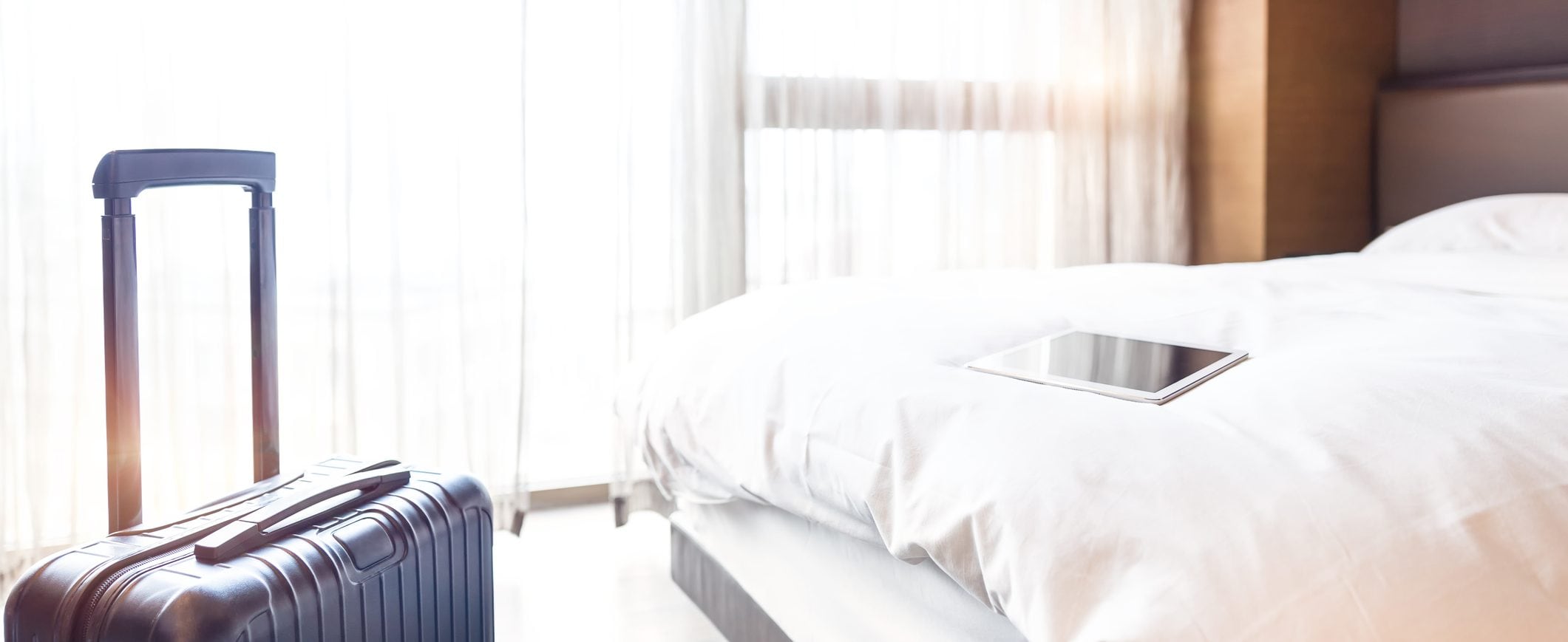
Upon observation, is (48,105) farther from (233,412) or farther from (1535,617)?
(1535,617)

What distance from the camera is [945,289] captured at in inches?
65.6

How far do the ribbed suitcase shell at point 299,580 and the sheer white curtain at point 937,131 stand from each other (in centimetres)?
104

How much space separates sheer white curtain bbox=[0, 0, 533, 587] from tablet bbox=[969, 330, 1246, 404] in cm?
148

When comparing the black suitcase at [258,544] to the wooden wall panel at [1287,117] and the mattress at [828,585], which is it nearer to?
the mattress at [828,585]

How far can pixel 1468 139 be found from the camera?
261 centimetres

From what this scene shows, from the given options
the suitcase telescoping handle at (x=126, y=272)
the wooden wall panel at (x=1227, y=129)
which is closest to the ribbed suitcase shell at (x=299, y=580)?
the suitcase telescoping handle at (x=126, y=272)

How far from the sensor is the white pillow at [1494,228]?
6.73 ft

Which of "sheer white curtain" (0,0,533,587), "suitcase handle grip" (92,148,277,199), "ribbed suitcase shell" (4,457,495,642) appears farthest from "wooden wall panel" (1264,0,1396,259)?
"suitcase handle grip" (92,148,277,199)

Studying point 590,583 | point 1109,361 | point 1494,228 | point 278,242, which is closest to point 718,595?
point 590,583

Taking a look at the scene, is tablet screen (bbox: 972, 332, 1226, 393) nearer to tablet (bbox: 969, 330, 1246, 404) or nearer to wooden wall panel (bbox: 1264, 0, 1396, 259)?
tablet (bbox: 969, 330, 1246, 404)

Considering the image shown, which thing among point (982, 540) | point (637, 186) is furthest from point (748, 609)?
point (637, 186)

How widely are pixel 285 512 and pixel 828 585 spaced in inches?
24.8

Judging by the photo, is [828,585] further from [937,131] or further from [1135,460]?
[937,131]

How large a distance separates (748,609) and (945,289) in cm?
59
